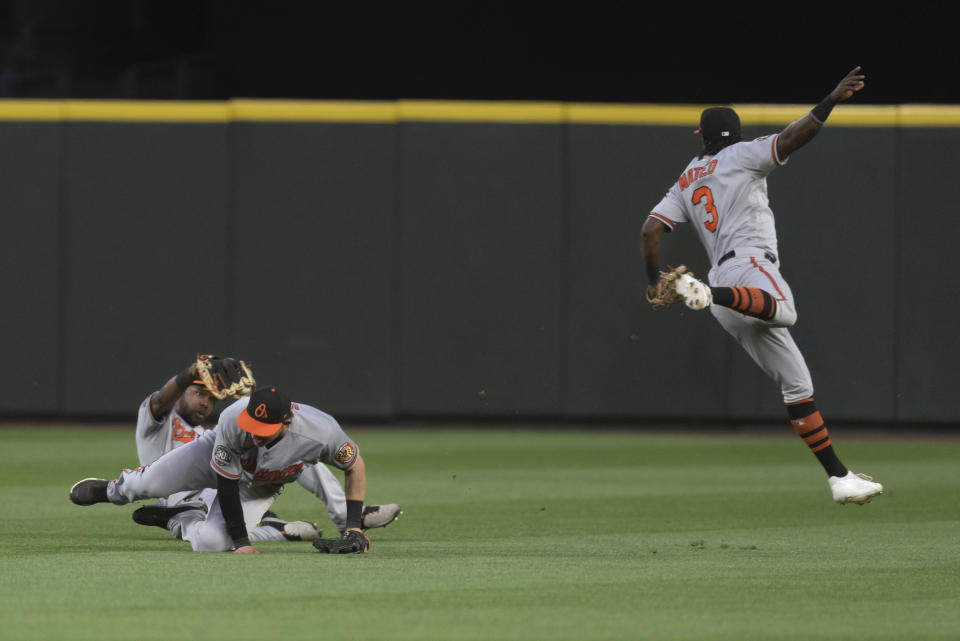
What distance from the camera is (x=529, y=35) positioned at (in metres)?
16.0

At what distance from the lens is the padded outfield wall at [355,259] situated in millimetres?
13898

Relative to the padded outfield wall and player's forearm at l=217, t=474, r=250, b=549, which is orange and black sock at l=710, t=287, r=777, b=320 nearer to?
player's forearm at l=217, t=474, r=250, b=549

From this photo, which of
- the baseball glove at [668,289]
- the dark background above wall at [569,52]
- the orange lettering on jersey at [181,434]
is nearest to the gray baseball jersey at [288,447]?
the orange lettering on jersey at [181,434]

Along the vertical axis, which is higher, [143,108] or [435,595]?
[143,108]

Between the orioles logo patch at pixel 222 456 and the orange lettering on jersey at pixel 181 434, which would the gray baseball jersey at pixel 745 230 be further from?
the orange lettering on jersey at pixel 181 434

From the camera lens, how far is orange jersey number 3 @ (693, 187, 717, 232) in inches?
303

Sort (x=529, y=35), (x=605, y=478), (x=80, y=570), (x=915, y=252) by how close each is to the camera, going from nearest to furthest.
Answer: (x=80, y=570) → (x=605, y=478) → (x=915, y=252) → (x=529, y=35)

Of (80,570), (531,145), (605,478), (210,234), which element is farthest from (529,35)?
(80,570)

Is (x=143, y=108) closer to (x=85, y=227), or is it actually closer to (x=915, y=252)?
(x=85, y=227)

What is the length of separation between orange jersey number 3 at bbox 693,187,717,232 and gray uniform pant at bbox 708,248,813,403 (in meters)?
0.21

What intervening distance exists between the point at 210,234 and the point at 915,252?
6680 millimetres

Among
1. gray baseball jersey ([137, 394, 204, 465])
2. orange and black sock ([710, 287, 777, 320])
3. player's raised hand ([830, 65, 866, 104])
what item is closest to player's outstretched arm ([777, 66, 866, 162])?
player's raised hand ([830, 65, 866, 104])

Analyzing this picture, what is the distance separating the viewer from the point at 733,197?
25.0 feet

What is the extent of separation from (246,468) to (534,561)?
62.3 inches
